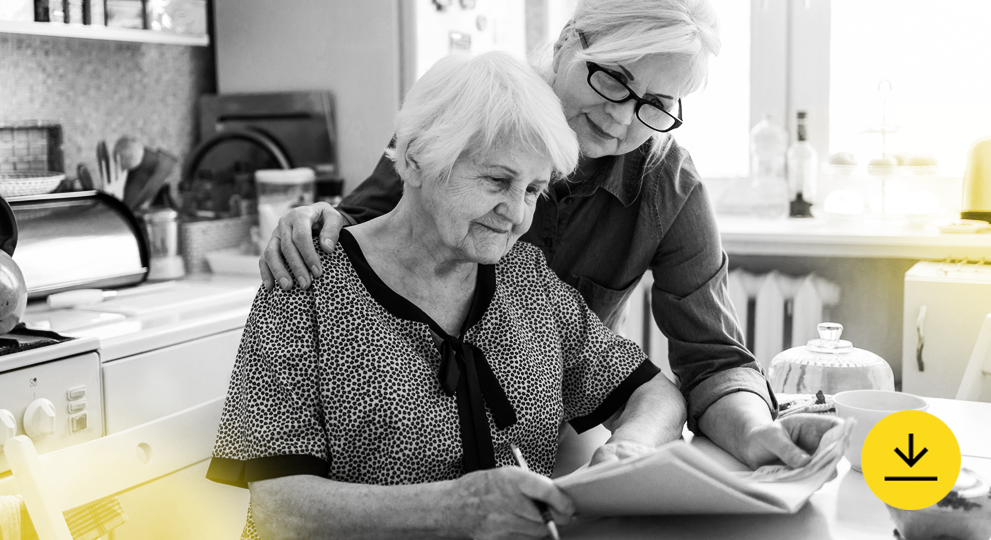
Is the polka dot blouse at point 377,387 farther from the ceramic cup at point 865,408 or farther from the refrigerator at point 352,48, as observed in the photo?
the refrigerator at point 352,48

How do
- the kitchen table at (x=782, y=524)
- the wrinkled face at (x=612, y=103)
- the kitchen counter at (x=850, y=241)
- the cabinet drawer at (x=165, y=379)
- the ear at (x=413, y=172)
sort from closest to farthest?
the kitchen table at (x=782, y=524) < the ear at (x=413, y=172) < the wrinkled face at (x=612, y=103) < the cabinet drawer at (x=165, y=379) < the kitchen counter at (x=850, y=241)

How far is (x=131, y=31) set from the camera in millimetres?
2457

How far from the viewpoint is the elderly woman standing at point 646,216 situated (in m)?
1.20

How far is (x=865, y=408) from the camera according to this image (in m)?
1.13

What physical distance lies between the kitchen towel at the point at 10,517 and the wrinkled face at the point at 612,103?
89 centimetres

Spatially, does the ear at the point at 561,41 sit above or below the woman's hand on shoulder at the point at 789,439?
above

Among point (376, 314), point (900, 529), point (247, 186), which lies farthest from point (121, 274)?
point (900, 529)

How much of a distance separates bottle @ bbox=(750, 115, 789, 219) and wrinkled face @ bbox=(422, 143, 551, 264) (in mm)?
1970

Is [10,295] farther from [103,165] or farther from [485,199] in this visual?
[485,199]

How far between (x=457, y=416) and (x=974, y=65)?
2.39 metres

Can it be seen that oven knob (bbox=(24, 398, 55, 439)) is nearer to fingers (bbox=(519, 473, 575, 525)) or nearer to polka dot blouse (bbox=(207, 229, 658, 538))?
polka dot blouse (bbox=(207, 229, 658, 538))

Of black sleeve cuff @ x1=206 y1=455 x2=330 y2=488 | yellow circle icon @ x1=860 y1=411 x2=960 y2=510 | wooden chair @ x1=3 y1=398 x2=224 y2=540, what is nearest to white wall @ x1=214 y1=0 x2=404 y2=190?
wooden chair @ x1=3 y1=398 x2=224 y2=540

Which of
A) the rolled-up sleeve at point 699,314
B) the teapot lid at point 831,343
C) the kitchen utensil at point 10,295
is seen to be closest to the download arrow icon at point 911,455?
the rolled-up sleeve at point 699,314

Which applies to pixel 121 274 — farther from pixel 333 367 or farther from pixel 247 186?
pixel 333 367
